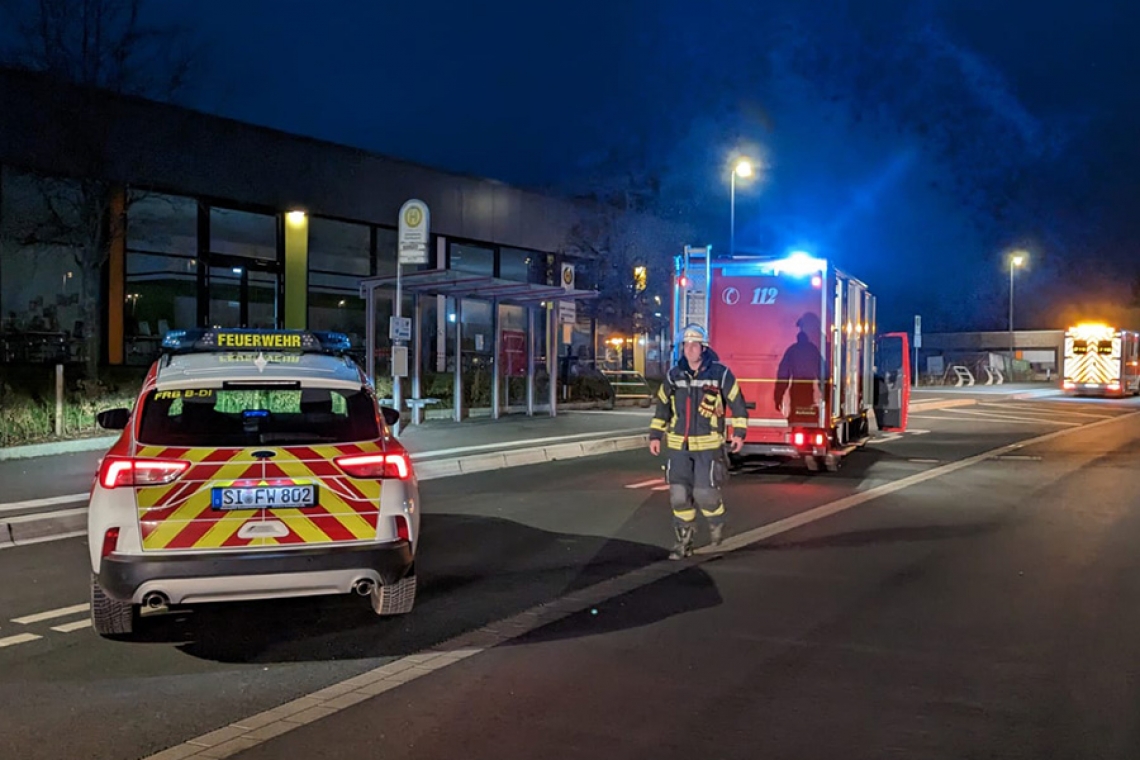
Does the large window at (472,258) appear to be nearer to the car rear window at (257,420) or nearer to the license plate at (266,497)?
the car rear window at (257,420)

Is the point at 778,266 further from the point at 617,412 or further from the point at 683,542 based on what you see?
the point at 617,412

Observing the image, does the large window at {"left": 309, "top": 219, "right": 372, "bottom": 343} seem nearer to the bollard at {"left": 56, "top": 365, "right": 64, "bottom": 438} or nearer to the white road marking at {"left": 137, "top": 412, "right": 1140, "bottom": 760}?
the bollard at {"left": 56, "top": 365, "right": 64, "bottom": 438}

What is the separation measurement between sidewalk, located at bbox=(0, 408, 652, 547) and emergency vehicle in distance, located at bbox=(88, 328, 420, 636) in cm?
427

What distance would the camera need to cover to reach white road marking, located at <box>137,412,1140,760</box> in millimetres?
4395

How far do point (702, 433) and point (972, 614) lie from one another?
2.49m

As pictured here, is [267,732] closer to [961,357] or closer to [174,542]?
[174,542]

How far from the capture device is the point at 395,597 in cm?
616

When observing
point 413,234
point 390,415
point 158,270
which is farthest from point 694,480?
point 158,270

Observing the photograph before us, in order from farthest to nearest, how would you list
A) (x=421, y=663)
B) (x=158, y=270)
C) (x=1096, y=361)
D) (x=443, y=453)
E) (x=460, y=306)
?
(x=1096, y=361), (x=158, y=270), (x=460, y=306), (x=443, y=453), (x=421, y=663)

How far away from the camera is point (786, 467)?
15078 mm

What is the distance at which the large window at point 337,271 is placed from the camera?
87.0 ft

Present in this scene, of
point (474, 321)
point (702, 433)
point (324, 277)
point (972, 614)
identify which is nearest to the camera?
point (972, 614)

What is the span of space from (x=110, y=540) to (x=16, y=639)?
1.33m

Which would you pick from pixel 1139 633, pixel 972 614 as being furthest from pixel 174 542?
pixel 1139 633
